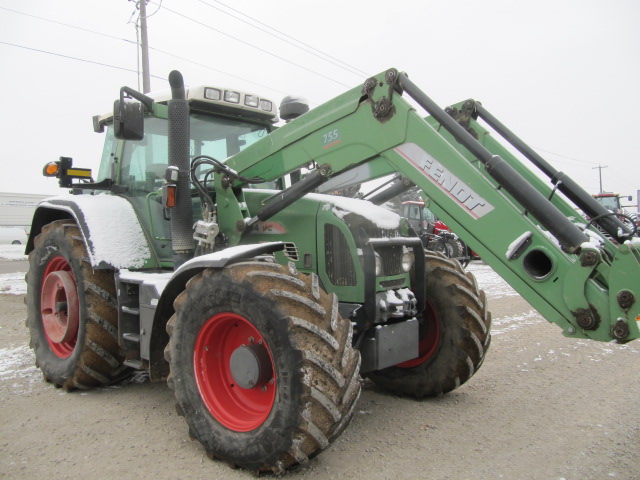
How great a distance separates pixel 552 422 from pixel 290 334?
221 centimetres

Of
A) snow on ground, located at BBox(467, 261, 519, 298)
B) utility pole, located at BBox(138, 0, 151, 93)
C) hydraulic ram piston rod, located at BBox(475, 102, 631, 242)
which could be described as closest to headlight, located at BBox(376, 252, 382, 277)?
hydraulic ram piston rod, located at BBox(475, 102, 631, 242)

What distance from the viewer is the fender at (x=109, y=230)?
408 centimetres

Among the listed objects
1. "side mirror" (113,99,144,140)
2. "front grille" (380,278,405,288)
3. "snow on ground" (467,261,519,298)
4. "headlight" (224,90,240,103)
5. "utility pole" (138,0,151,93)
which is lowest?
"snow on ground" (467,261,519,298)

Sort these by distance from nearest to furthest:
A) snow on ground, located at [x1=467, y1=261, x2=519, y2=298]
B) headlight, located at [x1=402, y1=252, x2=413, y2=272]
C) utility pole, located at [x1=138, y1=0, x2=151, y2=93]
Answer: headlight, located at [x1=402, y1=252, x2=413, y2=272] → snow on ground, located at [x1=467, y1=261, x2=519, y2=298] → utility pole, located at [x1=138, y1=0, x2=151, y2=93]

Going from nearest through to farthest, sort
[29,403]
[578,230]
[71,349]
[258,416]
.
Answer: [578,230], [258,416], [29,403], [71,349]

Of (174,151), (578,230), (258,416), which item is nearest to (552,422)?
(578,230)

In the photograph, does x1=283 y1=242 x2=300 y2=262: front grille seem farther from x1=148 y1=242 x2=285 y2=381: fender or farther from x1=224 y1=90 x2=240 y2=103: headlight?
x1=224 y1=90 x2=240 y2=103: headlight

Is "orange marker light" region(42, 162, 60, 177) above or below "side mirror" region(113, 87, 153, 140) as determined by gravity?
below

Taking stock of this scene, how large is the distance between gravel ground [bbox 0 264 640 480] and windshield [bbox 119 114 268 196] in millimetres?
1823

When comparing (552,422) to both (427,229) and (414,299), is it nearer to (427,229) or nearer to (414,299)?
(414,299)

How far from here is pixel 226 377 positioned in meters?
3.25

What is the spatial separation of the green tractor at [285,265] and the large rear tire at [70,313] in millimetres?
18

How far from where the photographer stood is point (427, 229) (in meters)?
16.7

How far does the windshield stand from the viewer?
4.46 meters
